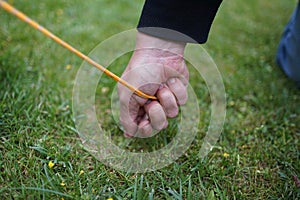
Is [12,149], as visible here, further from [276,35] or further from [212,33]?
[276,35]

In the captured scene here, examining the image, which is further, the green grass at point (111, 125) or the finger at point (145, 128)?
the finger at point (145, 128)

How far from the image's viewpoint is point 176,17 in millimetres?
1146

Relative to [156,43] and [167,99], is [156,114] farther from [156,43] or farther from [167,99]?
[156,43]

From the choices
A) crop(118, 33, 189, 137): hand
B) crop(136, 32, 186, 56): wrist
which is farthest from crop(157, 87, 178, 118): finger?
crop(136, 32, 186, 56): wrist

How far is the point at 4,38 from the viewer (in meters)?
1.89

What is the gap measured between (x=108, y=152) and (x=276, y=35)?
161 cm

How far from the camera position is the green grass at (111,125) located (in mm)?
1157

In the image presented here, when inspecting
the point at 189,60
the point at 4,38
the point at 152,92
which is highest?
the point at 152,92

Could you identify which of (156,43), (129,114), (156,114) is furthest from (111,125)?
(156,43)

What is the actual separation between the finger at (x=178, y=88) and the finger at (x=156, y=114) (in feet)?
0.25

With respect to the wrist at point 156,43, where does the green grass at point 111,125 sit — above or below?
below

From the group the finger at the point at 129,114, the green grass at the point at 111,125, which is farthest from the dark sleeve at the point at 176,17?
the green grass at the point at 111,125

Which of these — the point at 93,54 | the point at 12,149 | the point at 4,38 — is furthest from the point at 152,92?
the point at 4,38

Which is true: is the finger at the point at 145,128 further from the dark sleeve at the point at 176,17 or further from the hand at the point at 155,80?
the dark sleeve at the point at 176,17
